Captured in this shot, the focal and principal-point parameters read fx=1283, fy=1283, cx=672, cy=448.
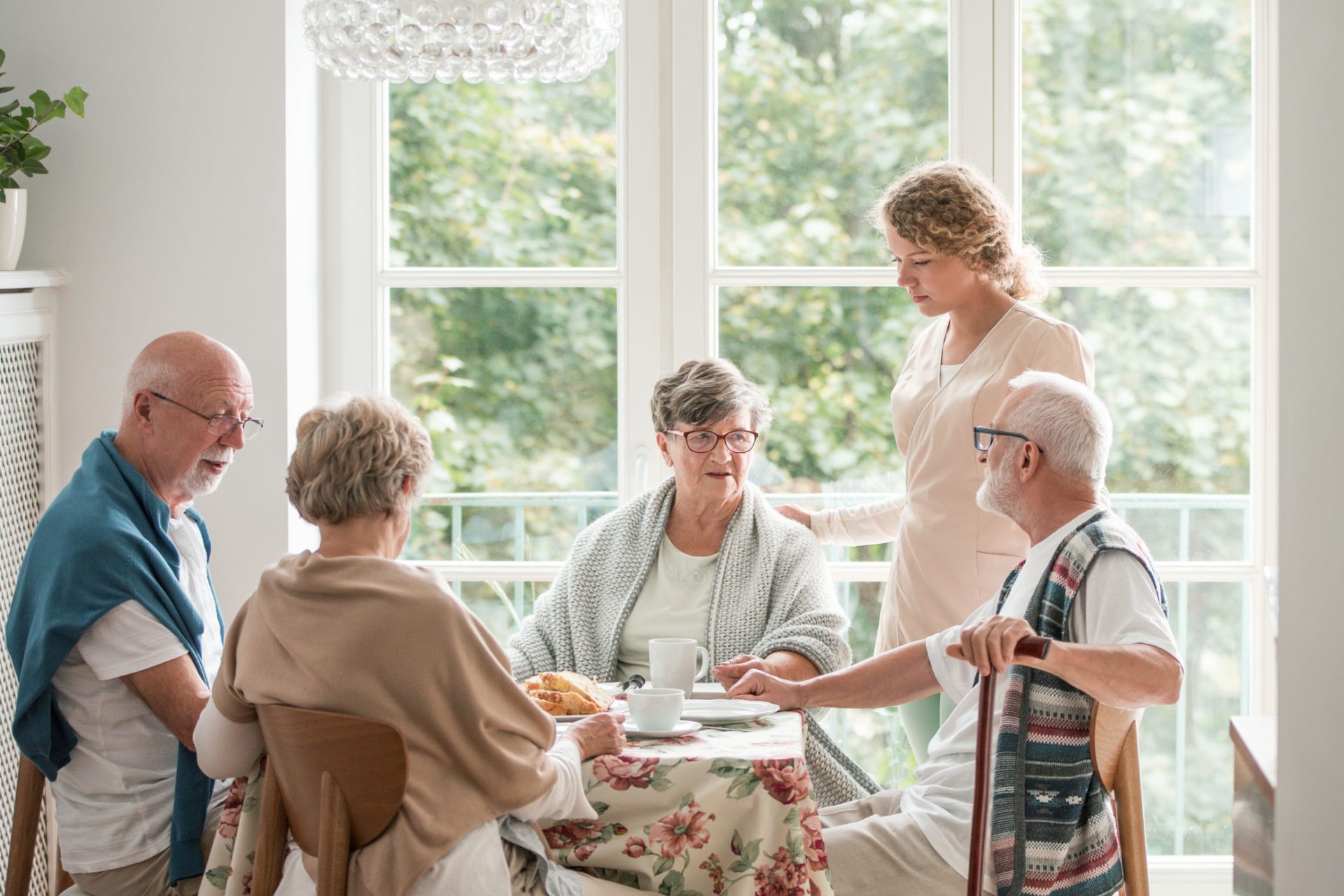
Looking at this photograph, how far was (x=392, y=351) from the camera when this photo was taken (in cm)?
324

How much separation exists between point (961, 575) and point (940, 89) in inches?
51.0

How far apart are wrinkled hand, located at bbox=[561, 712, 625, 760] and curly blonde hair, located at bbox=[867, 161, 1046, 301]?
116 centimetres

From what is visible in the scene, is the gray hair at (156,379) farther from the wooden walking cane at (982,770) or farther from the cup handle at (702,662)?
the wooden walking cane at (982,770)

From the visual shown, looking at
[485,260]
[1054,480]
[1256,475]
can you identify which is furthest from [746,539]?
[1256,475]

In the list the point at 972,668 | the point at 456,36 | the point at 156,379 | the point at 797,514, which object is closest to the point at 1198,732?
the point at 797,514

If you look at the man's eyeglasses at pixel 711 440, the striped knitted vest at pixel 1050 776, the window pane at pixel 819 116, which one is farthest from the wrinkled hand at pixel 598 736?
the window pane at pixel 819 116

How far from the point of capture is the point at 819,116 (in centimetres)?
312

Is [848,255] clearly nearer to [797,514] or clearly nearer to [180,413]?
[797,514]

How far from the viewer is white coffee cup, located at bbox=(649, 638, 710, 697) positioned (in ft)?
6.64

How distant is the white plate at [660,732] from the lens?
182 centimetres

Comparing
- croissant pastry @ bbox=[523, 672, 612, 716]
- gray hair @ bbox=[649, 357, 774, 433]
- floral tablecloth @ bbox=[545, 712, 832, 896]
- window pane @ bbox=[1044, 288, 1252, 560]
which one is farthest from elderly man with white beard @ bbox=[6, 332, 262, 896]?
window pane @ bbox=[1044, 288, 1252, 560]

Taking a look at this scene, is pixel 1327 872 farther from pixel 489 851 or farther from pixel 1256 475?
pixel 1256 475

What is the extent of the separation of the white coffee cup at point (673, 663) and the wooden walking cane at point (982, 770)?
512mm

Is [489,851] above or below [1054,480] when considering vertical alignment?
below
